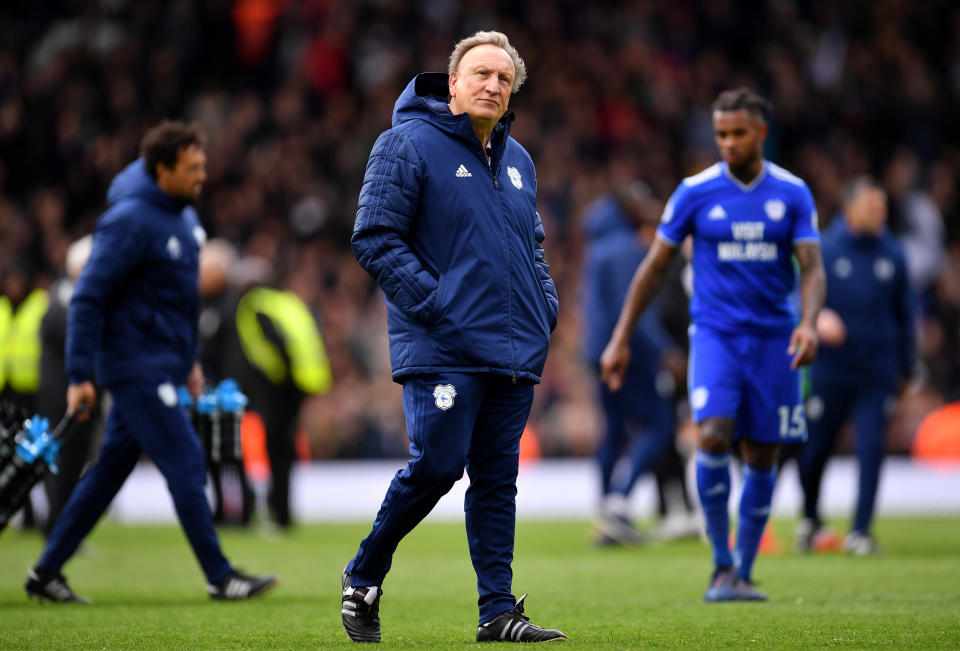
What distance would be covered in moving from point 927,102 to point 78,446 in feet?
48.4

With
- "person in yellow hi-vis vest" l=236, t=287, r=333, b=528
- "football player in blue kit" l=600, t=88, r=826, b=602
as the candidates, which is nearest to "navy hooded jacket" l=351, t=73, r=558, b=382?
"football player in blue kit" l=600, t=88, r=826, b=602

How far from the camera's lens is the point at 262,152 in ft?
71.5

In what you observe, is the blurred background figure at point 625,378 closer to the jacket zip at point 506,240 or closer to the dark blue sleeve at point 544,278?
the dark blue sleeve at point 544,278

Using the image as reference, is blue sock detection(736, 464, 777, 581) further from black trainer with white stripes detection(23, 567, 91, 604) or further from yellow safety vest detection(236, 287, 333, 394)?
yellow safety vest detection(236, 287, 333, 394)

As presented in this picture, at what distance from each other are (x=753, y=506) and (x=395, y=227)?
Result: 2.92 meters

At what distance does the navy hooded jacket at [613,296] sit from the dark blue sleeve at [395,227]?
6.23 m

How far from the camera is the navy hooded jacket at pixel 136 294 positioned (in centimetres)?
694

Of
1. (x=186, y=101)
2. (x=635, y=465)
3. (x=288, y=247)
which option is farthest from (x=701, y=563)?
(x=186, y=101)

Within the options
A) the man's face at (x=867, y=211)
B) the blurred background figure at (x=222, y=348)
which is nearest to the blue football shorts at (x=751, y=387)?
the man's face at (x=867, y=211)

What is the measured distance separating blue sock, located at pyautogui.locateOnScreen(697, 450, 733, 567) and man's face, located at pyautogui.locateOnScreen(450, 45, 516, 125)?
250cm

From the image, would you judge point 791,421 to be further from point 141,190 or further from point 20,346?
point 20,346

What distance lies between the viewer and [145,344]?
7.12 m

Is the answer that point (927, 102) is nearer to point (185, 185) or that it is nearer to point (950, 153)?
point (950, 153)

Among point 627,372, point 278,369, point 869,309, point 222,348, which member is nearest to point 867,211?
point 869,309
